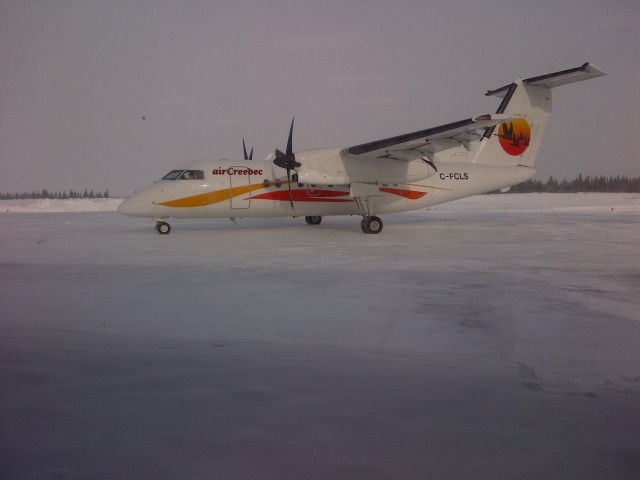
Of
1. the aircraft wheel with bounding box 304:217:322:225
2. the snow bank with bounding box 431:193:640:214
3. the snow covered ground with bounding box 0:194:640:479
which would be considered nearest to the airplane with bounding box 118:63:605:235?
the aircraft wheel with bounding box 304:217:322:225

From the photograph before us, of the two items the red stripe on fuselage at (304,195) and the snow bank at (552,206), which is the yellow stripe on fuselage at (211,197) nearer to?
the red stripe on fuselage at (304,195)

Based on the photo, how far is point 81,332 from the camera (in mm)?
5094

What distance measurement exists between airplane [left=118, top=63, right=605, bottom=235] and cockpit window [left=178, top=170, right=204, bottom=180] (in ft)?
0.11

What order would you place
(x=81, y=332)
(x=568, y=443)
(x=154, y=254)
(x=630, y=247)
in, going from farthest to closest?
(x=630, y=247) < (x=154, y=254) < (x=81, y=332) < (x=568, y=443)

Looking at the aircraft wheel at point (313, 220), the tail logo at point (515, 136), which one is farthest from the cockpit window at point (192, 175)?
the tail logo at point (515, 136)

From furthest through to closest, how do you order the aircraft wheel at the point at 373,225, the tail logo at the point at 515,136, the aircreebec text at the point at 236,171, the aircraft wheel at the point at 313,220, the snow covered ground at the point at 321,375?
the aircraft wheel at the point at 313,220 → the tail logo at the point at 515,136 → the aircreebec text at the point at 236,171 → the aircraft wheel at the point at 373,225 → the snow covered ground at the point at 321,375

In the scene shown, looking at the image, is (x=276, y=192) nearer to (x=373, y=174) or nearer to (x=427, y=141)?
(x=373, y=174)

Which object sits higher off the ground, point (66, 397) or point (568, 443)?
point (66, 397)

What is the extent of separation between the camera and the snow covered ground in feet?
8.69

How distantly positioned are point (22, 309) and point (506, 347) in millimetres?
5438

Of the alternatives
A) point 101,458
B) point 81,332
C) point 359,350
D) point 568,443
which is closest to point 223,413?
point 101,458

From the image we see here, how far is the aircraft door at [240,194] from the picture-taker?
1798cm

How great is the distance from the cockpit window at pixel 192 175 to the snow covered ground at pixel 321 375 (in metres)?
9.10

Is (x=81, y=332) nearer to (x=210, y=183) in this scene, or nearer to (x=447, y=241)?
(x=447, y=241)
